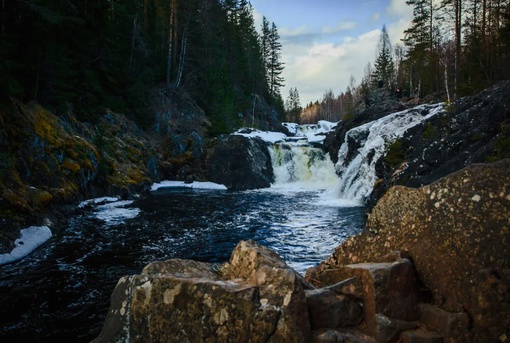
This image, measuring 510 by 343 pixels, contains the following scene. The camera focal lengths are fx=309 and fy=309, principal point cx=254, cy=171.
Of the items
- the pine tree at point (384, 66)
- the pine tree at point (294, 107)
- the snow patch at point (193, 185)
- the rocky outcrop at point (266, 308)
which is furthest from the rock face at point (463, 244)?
the pine tree at point (294, 107)

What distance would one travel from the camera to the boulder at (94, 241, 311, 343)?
3.21 m

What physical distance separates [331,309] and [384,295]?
611 millimetres

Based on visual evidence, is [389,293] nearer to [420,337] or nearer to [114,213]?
[420,337]

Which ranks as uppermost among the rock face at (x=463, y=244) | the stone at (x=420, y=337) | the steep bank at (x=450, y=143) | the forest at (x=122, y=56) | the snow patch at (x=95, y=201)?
the forest at (x=122, y=56)

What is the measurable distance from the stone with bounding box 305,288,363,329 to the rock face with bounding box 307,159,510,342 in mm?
609

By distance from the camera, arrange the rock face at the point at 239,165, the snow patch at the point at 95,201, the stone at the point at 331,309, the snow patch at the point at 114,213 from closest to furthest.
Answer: the stone at the point at 331,309
the snow patch at the point at 114,213
the snow patch at the point at 95,201
the rock face at the point at 239,165

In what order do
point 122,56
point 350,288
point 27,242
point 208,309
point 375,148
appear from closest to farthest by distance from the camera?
point 208,309 < point 350,288 < point 27,242 < point 375,148 < point 122,56

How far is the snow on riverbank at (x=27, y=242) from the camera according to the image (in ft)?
30.1

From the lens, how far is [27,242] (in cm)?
1021

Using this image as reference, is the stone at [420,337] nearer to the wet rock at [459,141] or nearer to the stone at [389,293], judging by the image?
the stone at [389,293]

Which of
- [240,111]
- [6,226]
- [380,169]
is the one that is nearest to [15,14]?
[6,226]

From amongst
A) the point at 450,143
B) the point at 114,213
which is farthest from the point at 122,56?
the point at 450,143

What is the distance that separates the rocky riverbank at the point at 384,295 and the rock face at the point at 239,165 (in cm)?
2593

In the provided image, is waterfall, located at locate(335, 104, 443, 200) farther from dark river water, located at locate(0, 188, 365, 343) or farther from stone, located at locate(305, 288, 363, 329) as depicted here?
stone, located at locate(305, 288, 363, 329)
